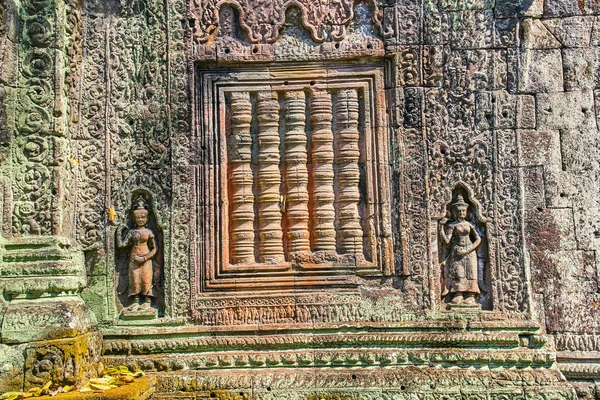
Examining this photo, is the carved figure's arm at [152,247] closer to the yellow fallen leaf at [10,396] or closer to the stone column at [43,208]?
the stone column at [43,208]

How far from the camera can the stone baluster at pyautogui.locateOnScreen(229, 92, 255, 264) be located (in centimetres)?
609

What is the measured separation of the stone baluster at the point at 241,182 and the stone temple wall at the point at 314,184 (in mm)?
24

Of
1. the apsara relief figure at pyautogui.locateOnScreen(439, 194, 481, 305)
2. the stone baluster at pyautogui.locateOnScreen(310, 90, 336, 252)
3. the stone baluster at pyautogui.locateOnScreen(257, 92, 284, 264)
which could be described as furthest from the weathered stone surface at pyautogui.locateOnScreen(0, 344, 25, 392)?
the apsara relief figure at pyautogui.locateOnScreen(439, 194, 481, 305)

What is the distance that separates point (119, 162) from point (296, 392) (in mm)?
3061

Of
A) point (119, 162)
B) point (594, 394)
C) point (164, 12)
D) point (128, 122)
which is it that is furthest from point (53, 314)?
point (594, 394)

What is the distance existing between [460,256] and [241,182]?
8.13 ft

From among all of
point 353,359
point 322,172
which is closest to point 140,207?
point 322,172

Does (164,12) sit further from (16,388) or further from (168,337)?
(16,388)

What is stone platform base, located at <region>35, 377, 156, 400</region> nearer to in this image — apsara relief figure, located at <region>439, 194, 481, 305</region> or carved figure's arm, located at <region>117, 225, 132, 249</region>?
carved figure's arm, located at <region>117, 225, 132, 249</region>

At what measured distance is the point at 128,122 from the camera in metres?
6.21

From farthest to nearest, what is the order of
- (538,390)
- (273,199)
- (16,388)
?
(273,199), (538,390), (16,388)

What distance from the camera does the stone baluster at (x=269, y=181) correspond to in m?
6.09

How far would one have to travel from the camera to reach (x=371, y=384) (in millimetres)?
5672

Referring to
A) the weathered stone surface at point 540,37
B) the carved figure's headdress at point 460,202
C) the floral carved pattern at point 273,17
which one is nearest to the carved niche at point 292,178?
the floral carved pattern at point 273,17
